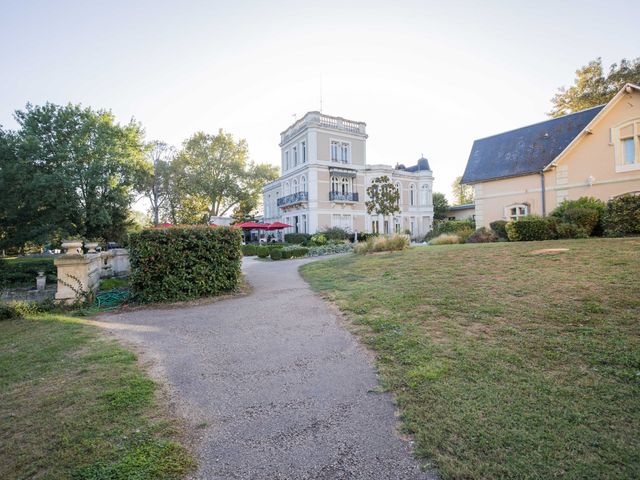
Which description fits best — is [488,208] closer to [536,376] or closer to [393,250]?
[393,250]

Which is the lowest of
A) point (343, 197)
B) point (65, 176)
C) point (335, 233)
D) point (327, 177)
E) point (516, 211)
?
point (335, 233)

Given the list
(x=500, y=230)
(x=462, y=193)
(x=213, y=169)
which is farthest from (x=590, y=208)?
(x=462, y=193)

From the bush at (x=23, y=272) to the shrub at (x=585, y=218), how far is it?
75.6ft

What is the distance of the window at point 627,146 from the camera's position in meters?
13.5

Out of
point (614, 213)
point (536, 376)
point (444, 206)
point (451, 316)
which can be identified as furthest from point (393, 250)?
point (444, 206)

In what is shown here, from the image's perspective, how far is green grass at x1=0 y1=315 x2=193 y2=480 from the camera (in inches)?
84.4

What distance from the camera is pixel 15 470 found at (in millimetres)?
2131

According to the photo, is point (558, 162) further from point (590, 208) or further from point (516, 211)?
point (590, 208)

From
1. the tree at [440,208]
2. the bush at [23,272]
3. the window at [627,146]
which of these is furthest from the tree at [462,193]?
the bush at [23,272]

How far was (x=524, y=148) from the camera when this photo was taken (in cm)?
1838

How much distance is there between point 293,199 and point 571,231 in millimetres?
22023

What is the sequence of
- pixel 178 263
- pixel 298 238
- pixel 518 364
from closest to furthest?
pixel 518 364
pixel 178 263
pixel 298 238

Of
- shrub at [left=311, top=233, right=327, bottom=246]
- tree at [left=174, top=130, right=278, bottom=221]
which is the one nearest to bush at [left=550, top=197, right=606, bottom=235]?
shrub at [left=311, top=233, right=327, bottom=246]

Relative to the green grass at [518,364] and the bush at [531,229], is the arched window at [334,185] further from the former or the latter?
the green grass at [518,364]
